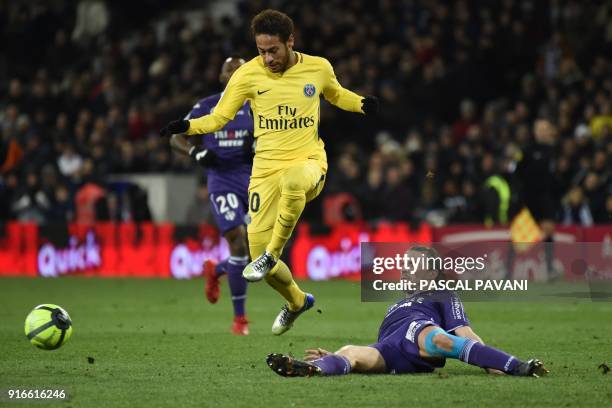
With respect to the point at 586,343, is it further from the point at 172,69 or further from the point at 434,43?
the point at 172,69

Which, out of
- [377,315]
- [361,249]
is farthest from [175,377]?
[361,249]

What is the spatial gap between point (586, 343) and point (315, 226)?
8750 mm

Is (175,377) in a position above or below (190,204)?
below

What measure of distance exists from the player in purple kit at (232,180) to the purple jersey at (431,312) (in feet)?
10.9

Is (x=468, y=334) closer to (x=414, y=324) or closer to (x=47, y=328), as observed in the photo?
(x=414, y=324)

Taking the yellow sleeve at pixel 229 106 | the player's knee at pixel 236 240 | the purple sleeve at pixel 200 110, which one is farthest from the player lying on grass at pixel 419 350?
the purple sleeve at pixel 200 110

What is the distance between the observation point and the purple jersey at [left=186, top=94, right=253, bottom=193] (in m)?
11.8

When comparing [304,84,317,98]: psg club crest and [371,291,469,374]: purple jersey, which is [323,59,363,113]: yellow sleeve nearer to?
[304,84,317,98]: psg club crest

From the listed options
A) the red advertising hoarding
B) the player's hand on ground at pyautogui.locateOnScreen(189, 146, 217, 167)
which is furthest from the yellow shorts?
the red advertising hoarding

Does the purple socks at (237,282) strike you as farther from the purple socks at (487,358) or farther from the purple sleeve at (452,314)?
the purple socks at (487,358)

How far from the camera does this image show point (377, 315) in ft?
45.6

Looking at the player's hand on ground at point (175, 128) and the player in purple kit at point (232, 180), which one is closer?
the player's hand on ground at point (175, 128)

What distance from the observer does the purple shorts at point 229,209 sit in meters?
11.7

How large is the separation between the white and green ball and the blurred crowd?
948 centimetres
